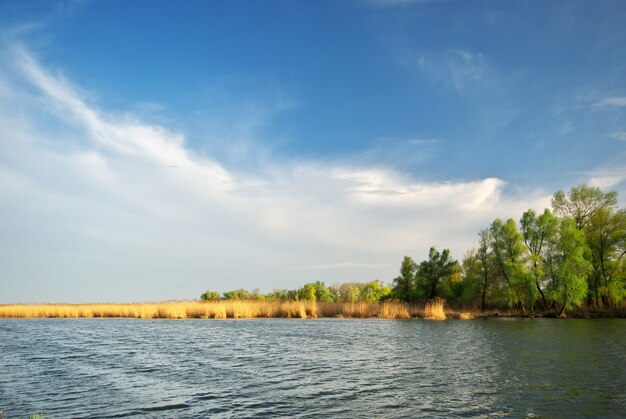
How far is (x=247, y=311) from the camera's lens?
2144 inches

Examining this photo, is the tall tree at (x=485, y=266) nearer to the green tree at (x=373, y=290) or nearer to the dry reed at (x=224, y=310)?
the dry reed at (x=224, y=310)

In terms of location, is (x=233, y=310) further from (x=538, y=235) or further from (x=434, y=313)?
(x=538, y=235)

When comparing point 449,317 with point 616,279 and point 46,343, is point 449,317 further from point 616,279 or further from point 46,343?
point 46,343

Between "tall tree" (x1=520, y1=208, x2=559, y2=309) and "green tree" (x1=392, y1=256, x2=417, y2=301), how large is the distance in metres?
20.7

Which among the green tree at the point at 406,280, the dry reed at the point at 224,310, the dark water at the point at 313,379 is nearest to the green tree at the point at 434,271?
the green tree at the point at 406,280

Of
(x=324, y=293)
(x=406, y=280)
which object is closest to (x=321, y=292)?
(x=324, y=293)

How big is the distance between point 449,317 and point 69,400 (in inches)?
2321

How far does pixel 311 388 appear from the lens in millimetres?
14078

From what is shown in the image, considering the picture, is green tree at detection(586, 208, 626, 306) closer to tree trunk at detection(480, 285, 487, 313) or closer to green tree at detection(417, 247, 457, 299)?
tree trunk at detection(480, 285, 487, 313)

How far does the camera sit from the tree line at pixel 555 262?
195 feet

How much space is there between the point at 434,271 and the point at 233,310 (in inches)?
1536

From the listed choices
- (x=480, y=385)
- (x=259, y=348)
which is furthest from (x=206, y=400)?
(x=259, y=348)

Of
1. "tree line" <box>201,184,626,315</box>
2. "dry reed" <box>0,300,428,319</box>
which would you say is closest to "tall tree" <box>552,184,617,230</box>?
Result: "tree line" <box>201,184,626,315</box>

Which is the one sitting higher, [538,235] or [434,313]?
[538,235]
